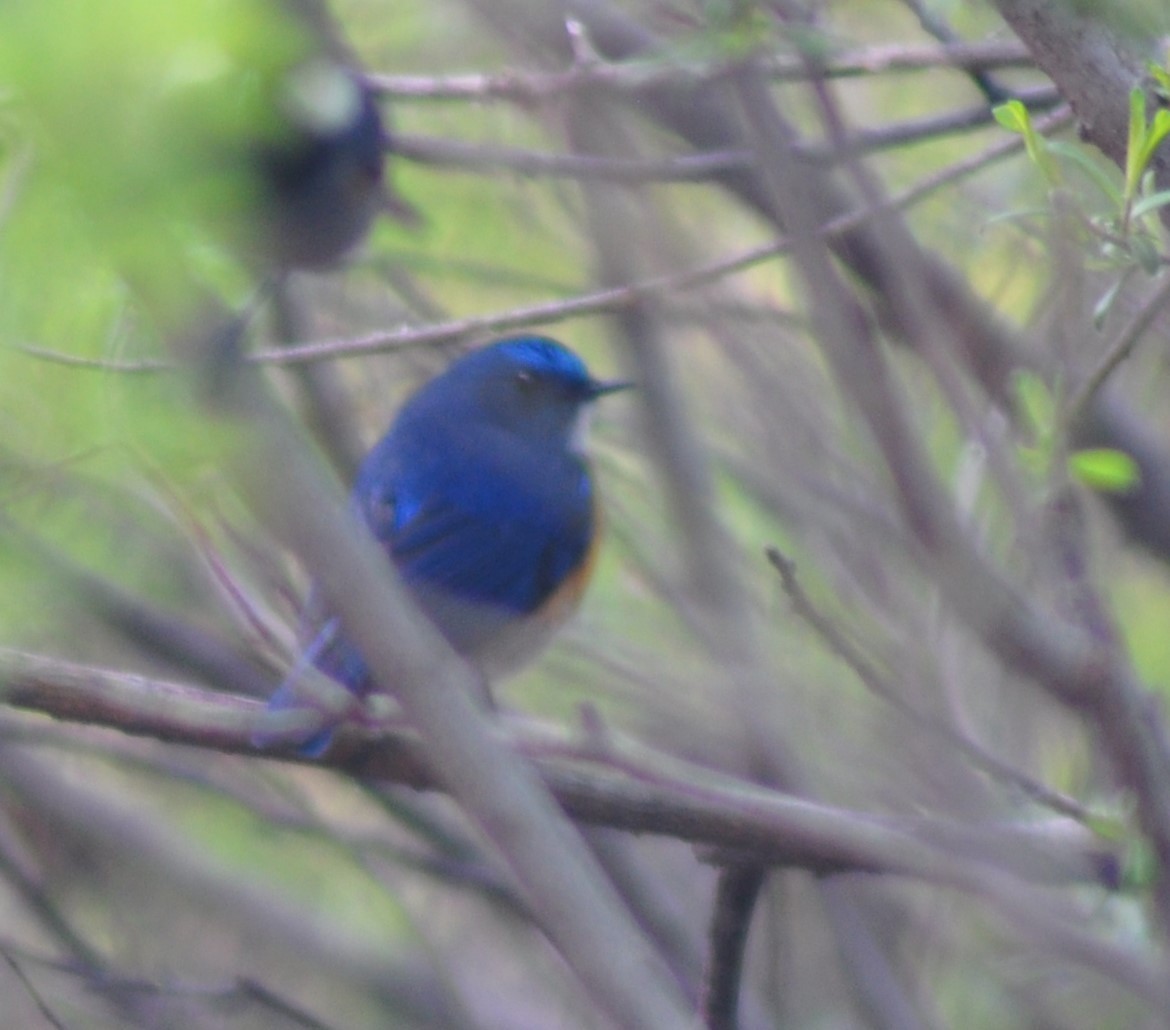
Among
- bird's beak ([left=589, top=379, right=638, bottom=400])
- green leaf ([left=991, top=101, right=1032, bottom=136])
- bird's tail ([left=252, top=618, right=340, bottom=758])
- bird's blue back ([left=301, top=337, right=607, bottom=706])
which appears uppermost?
green leaf ([left=991, top=101, right=1032, bottom=136])

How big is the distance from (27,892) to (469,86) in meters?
1.99

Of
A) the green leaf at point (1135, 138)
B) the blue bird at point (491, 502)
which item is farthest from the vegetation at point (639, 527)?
the blue bird at point (491, 502)

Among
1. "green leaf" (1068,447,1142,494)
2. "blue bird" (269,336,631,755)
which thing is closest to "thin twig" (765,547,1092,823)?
"green leaf" (1068,447,1142,494)

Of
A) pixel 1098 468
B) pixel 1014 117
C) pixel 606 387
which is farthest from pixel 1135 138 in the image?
pixel 606 387

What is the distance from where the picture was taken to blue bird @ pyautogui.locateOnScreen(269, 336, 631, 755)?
3.63 metres

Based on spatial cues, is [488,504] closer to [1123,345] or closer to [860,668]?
[860,668]

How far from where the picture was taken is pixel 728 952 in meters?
2.58

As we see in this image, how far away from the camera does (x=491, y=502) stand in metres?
3.88

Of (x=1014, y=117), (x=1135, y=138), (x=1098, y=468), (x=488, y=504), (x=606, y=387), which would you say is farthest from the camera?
(x=606, y=387)

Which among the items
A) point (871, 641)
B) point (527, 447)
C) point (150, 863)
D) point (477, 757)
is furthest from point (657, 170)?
point (150, 863)

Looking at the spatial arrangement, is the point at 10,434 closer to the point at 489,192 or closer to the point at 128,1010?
the point at 128,1010

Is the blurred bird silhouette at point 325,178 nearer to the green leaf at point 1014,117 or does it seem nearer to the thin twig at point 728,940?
the green leaf at point 1014,117

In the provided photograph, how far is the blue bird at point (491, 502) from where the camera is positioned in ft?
11.9

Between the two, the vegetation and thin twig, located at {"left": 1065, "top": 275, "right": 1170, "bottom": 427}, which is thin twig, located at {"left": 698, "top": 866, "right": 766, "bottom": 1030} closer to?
the vegetation
